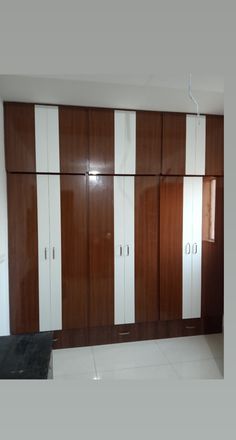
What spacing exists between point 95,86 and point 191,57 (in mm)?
1291

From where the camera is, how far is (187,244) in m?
2.78

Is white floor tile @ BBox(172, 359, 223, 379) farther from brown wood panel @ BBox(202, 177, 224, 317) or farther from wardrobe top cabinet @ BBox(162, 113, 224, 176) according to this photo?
wardrobe top cabinet @ BBox(162, 113, 224, 176)

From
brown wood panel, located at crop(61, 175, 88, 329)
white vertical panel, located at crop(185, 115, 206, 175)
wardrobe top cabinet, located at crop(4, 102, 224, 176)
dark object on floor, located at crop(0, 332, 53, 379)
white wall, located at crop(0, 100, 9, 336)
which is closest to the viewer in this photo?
dark object on floor, located at crop(0, 332, 53, 379)

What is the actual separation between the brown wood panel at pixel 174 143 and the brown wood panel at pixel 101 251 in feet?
2.27

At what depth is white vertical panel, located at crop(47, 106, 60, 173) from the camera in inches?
96.0

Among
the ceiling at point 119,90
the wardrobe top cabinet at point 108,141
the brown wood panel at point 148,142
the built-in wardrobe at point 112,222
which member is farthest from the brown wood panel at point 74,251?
the ceiling at point 119,90

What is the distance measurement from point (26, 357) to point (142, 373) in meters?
1.31

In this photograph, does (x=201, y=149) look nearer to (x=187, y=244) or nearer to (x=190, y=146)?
(x=190, y=146)

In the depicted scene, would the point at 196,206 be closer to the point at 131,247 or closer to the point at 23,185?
the point at 131,247

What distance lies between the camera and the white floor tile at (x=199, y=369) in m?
2.07

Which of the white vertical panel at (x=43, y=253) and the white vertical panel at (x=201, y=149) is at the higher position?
the white vertical panel at (x=201, y=149)

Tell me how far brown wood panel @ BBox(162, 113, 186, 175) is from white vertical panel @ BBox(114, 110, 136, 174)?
0.36 metres

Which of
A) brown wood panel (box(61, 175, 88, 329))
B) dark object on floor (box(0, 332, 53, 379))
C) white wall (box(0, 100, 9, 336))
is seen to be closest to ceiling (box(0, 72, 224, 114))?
white wall (box(0, 100, 9, 336))

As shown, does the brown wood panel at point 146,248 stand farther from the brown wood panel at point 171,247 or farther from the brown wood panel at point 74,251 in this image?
the brown wood panel at point 74,251
